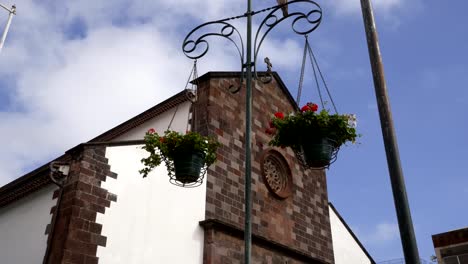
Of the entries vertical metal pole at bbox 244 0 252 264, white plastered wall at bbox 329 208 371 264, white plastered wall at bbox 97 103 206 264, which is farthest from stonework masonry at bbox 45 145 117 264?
white plastered wall at bbox 329 208 371 264

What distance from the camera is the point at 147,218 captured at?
9555mm

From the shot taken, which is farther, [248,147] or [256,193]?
[256,193]

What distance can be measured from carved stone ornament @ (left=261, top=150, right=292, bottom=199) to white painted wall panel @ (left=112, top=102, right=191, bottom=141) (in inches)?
102

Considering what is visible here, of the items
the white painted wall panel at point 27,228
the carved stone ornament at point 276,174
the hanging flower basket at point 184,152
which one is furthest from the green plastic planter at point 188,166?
the carved stone ornament at point 276,174

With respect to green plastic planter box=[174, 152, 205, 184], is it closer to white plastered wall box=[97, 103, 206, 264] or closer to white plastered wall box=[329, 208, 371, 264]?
white plastered wall box=[97, 103, 206, 264]

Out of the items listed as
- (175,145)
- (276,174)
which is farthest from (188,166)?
(276,174)

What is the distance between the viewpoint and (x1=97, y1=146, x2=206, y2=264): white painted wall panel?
8.95 m

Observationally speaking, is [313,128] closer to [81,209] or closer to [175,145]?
[175,145]

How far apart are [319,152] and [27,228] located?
655 cm

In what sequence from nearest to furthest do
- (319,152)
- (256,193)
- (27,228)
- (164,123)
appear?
(319,152), (27,228), (256,193), (164,123)

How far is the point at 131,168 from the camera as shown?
9.78 metres

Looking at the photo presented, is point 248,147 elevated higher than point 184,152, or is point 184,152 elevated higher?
point 184,152

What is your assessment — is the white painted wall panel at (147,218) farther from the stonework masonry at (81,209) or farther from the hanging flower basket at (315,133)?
the hanging flower basket at (315,133)

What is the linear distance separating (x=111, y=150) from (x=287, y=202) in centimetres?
588
